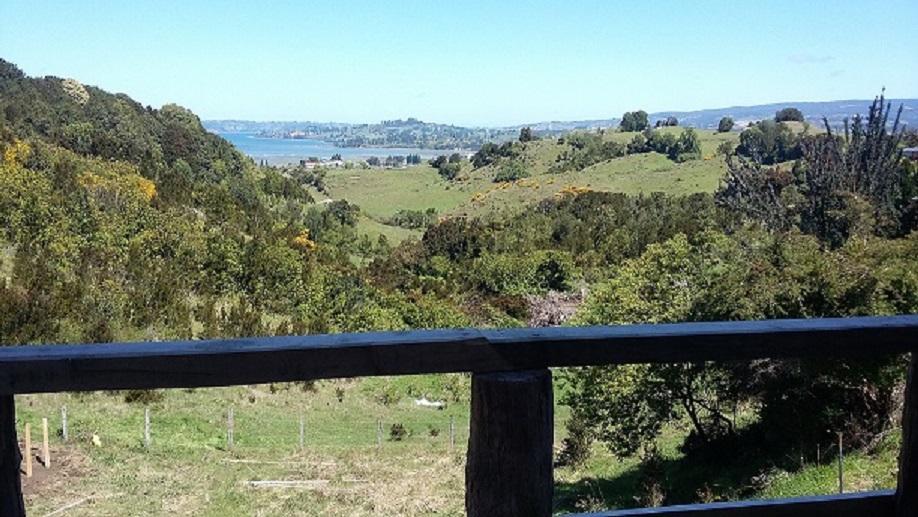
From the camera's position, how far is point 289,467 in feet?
40.1

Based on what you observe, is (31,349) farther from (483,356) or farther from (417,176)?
(417,176)

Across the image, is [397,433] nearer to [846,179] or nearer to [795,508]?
[795,508]

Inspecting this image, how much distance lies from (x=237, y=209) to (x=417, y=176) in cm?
5543

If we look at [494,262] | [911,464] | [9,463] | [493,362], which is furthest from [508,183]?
[9,463]

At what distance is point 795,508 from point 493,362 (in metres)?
0.66

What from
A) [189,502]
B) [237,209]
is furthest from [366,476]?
[237,209]

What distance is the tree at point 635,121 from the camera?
3922 inches

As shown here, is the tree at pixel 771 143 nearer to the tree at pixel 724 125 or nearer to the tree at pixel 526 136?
the tree at pixel 724 125

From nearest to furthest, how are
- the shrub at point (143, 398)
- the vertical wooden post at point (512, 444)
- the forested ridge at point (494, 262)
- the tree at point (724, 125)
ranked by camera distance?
the vertical wooden post at point (512, 444) < the forested ridge at point (494, 262) < the shrub at point (143, 398) < the tree at point (724, 125)

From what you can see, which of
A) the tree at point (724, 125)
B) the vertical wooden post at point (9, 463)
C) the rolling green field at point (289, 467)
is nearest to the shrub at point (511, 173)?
the tree at point (724, 125)

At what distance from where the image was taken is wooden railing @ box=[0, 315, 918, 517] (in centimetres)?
125

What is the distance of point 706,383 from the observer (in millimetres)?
11695

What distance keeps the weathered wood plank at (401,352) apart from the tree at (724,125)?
95.4m

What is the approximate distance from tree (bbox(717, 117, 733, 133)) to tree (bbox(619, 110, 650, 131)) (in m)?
9.64
